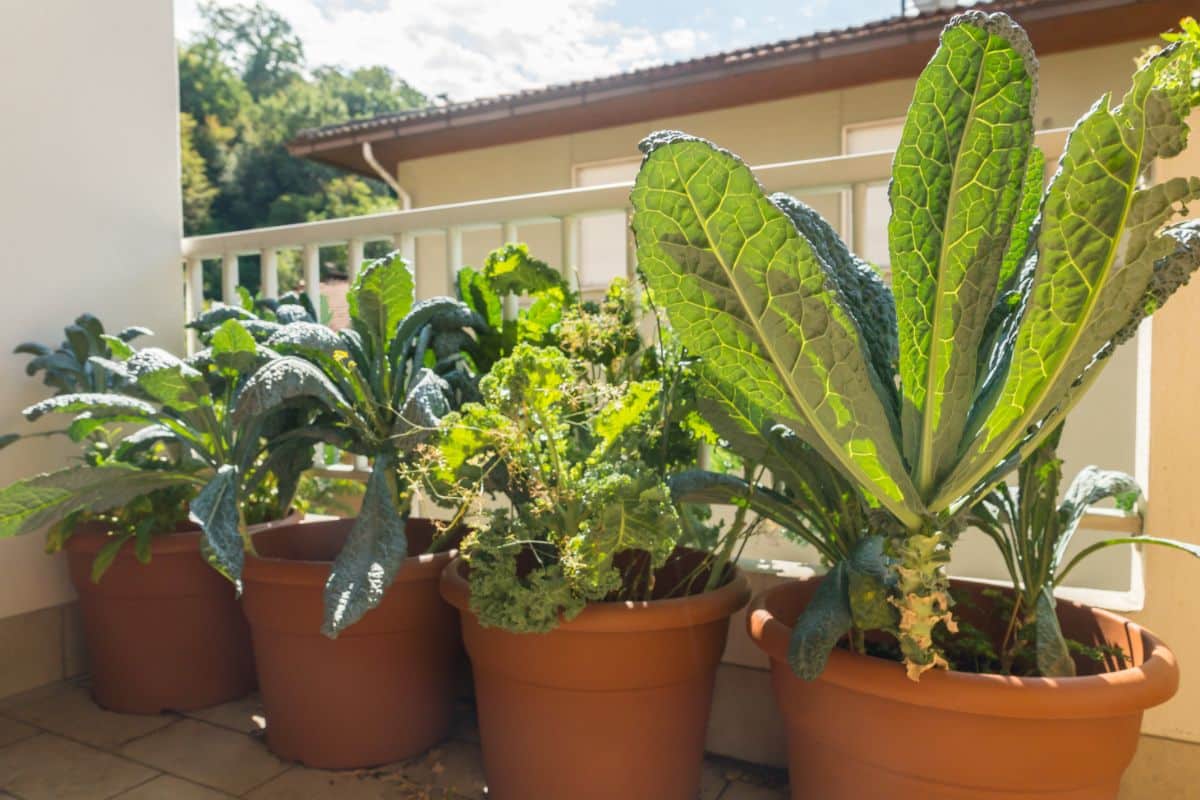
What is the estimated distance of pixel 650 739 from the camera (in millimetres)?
1255

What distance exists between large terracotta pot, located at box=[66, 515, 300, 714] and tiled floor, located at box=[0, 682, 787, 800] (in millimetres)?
55

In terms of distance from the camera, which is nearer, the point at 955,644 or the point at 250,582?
the point at 955,644

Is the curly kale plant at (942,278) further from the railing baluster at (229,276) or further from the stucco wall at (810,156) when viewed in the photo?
the stucco wall at (810,156)

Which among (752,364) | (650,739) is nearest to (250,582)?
(650,739)

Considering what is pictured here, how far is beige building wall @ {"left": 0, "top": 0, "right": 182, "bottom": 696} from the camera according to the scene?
6.53 feet

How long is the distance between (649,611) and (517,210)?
1132mm

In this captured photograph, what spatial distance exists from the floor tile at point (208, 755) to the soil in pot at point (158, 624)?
0.35 ft

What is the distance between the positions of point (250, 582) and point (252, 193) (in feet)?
75.7

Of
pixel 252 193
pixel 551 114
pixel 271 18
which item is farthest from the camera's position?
pixel 271 18

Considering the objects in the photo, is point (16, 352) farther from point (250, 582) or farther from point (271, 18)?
point (271, 18)

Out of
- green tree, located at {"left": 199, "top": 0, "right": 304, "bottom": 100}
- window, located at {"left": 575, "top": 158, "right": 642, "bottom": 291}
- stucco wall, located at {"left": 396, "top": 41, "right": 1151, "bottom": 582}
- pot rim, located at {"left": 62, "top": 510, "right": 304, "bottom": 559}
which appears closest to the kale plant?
pot rim, located at {"left": 62, "top": 510, "right": 304, "bottom": 559}

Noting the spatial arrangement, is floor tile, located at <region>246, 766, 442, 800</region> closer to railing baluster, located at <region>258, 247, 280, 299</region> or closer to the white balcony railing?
the white balcony railing

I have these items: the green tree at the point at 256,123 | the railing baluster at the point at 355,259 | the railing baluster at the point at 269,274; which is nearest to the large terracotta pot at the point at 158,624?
the railing baluster at the point at 355,259

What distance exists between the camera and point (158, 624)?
180cm
